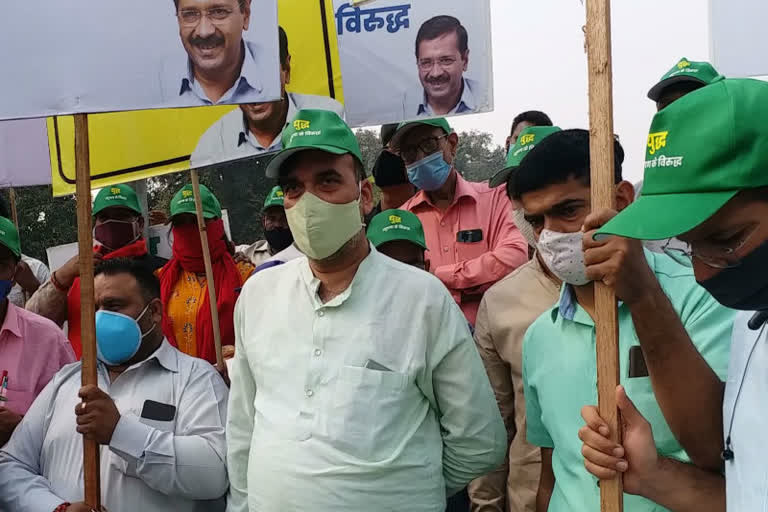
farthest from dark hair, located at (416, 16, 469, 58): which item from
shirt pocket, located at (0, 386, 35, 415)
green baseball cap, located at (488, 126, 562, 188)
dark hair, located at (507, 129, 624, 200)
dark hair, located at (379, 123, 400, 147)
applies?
shirt pocket, located at (0, 386, 35, 415)

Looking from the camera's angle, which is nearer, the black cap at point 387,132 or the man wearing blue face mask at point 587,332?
the man wearing blue face mask at point 587,332

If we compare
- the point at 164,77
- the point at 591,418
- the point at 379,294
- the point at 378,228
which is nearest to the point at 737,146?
the point at 591,418

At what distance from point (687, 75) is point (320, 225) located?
2.03m

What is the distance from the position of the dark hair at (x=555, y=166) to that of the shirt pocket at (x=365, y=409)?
0.72 metres

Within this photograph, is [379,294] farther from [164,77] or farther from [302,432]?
[164,77]

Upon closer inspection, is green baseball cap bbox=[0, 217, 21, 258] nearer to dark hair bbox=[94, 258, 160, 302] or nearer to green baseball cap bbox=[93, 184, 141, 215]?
dark hair bbox=[94, 258, 160, 302]

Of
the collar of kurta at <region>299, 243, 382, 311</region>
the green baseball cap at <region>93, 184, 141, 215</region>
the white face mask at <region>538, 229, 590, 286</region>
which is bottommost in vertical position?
the collar of kurta at <region>299, 243, 382, 311</region>

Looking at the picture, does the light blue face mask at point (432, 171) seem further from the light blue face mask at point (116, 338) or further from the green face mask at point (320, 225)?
the green face mask at point (320, 225)

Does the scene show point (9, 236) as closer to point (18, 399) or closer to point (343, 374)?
point (18, 399)

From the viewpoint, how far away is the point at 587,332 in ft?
7.91

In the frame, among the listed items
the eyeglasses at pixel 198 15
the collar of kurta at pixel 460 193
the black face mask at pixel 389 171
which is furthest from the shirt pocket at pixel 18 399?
the black face mask at pixel 389 171

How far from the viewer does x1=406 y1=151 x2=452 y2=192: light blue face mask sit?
480 cm

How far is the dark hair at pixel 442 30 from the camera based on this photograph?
15.5ft

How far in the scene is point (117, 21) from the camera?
3182 millimetres
